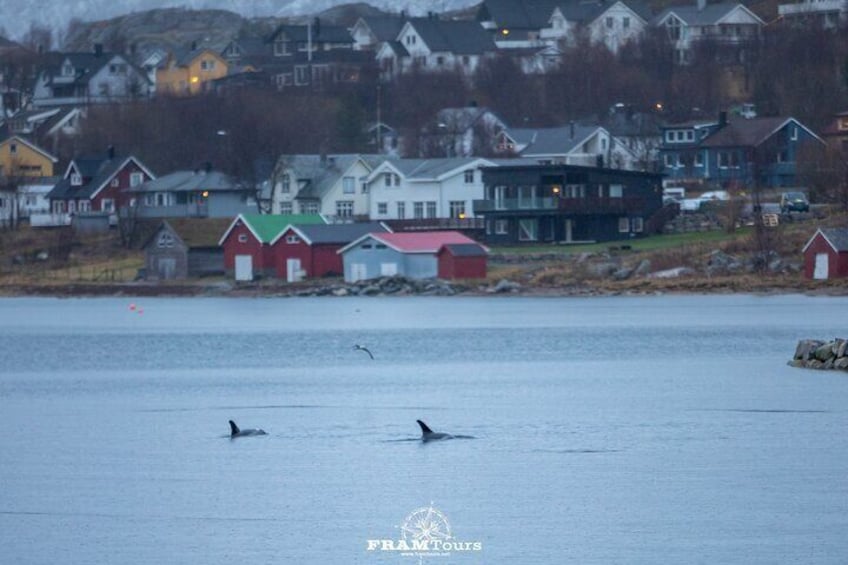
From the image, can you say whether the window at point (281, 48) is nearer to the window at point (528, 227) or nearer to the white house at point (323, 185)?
the white house at point (323, 185)

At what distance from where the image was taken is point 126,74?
12462 cm

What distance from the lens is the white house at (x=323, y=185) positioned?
274 ft

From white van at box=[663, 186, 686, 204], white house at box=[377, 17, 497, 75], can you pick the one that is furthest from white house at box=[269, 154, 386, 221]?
white house at box=[377, 17, 497, 75]

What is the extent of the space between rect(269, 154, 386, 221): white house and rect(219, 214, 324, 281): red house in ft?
28.2

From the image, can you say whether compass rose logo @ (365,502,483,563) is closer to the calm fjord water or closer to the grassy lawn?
the calm fjord water

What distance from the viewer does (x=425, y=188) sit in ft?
264

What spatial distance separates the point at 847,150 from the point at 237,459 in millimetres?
49220

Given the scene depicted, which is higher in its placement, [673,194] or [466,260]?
[673,194]

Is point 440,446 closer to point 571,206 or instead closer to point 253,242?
point 253,242

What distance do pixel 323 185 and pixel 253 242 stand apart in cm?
1170

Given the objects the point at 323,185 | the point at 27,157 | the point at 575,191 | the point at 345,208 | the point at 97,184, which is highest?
the point at 27,157

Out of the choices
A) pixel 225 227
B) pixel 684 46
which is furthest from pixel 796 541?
pixel 684 46

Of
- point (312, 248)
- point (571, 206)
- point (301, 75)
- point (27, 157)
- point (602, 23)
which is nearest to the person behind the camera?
point (312, 248)

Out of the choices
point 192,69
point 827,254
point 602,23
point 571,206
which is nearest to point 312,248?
point 571,206
